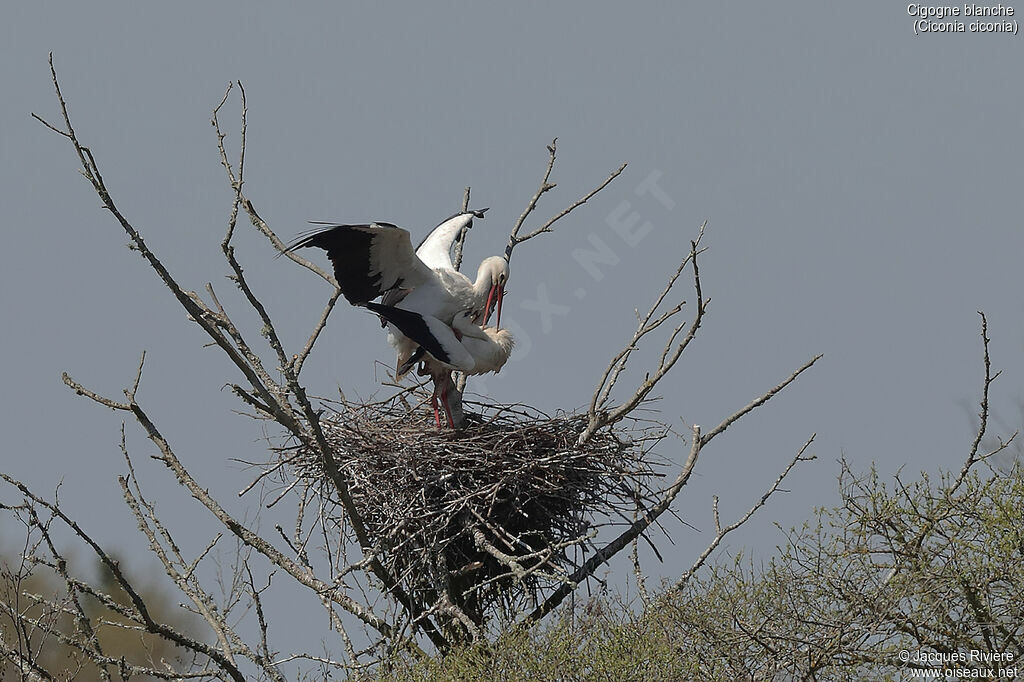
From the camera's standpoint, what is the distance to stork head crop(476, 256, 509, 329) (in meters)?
8.10

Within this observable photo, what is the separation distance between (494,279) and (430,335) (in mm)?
766

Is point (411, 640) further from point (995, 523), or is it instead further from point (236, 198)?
point (995, 523)

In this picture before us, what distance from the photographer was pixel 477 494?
6816 mm

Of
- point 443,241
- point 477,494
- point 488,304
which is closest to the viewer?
point 477,494

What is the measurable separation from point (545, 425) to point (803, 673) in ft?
8.33

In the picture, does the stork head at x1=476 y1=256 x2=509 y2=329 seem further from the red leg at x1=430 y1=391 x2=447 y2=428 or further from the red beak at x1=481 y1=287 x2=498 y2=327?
the red leg at x1=430 y1=391 x2=447 y2=428

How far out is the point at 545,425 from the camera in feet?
24.7

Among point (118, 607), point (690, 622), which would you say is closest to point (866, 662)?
point (690, 622)

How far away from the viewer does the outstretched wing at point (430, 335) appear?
24.6 feet

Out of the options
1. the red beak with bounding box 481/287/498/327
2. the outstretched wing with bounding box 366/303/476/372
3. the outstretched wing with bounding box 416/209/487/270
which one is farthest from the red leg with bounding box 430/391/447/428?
the outstretched wing with bounding box 416/209/487/270

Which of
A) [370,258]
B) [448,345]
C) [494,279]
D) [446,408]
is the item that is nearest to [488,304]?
[494,279]

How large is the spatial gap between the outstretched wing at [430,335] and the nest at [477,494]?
424 mm

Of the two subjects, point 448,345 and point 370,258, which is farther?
point 448,345

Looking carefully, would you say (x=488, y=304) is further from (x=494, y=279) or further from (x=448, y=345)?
(x=448, y=345)
